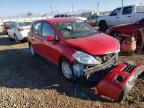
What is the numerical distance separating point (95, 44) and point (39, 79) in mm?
2048

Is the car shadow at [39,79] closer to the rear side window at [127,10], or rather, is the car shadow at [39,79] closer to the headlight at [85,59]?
the headlight at [85,59]

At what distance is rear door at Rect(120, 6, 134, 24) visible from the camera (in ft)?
51.6

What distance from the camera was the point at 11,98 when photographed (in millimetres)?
5523

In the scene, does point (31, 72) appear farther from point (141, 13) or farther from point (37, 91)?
point (141, 13)

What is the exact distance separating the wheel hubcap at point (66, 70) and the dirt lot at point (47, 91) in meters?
0.18

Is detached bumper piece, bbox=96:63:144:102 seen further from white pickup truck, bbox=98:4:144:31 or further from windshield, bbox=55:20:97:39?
white pickup truck, bbox=98:4:144:31

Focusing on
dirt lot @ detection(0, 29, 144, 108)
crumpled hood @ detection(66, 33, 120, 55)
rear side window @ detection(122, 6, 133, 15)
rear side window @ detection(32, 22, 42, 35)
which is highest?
rear side window @ detection(122, 6, 133, 15)

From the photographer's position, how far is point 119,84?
4805mm

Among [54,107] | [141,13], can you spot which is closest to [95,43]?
[54,107]

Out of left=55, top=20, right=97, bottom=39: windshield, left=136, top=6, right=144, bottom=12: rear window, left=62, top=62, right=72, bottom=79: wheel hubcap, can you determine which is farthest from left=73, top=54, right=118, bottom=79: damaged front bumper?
left=136, top=6, right=144, bottom=12: rear window

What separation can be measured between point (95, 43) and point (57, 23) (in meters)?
1.76

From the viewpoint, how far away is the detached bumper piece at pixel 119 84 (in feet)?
15.6

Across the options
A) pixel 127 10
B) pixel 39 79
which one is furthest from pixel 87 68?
pixel 127 10

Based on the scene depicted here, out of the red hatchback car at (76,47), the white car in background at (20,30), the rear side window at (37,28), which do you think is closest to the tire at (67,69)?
the red hatchback car at (76,47)
